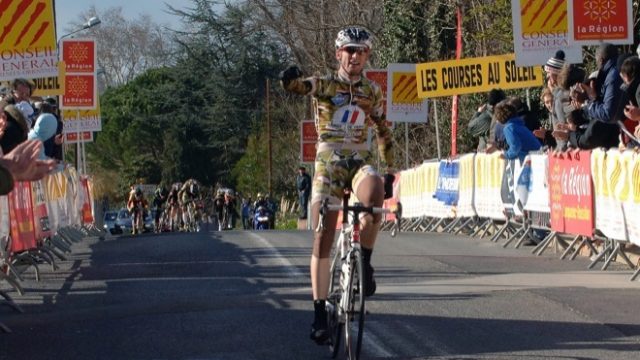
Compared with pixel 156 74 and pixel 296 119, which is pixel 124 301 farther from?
pixel 156 74

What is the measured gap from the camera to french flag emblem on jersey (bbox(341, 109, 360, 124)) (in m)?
10.0

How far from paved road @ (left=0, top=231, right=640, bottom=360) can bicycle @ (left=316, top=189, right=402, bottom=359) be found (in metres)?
0.27

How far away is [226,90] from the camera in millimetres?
87312

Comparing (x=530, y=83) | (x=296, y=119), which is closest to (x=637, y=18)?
(x=530, y=83)

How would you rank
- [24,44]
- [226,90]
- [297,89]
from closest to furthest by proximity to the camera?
[297,89], [24,44], [226,90]

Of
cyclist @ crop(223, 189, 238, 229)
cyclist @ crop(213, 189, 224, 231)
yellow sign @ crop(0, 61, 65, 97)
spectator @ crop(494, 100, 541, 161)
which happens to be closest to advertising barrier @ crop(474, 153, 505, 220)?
spectator @ crop(494, 100, 541, 161)

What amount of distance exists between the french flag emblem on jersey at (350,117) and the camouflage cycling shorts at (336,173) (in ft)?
0.68

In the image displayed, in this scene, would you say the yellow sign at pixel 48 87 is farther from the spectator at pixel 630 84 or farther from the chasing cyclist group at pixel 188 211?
the chasing cyclist group at pixel 188 211

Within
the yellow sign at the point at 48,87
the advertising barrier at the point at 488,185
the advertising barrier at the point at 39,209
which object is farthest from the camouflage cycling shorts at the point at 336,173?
the yellow sign at the point at 48,87

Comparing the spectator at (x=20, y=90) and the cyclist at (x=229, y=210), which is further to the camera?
the cyclist at (x=229, y=210)

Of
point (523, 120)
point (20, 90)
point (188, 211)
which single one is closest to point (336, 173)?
point (20, 90)

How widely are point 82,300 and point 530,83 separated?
51.5 ft

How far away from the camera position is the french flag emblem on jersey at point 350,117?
394 inches

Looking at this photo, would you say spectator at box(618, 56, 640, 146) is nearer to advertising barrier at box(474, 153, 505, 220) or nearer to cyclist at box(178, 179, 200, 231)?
advertising barrier at box(474, 153, 505, 220)
